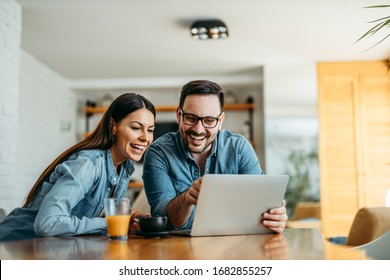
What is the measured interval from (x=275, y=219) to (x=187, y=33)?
2.16m

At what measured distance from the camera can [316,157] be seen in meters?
3.88

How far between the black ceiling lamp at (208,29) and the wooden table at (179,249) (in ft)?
6.72

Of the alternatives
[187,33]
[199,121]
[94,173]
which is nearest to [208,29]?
[187,33]

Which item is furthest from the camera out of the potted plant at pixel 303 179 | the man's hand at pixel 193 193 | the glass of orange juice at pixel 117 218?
the potted plant at pixel 303 179

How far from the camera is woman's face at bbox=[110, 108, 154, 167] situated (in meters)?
1.33

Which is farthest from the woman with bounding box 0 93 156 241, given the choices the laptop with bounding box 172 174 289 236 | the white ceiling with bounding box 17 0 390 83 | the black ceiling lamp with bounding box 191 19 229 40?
the black ceiling lamp with bounding box 191 19 229 40

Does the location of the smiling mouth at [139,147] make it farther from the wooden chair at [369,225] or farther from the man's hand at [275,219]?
the wooden chair at [369,225]

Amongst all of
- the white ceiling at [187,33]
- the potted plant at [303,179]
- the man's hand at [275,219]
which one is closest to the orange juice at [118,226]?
the man's hand at [275,219]

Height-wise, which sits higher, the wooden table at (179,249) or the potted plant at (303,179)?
the potted plant at (303,179)

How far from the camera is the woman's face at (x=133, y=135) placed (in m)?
1.33

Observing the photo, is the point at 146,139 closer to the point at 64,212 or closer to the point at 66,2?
the point at 64,212
